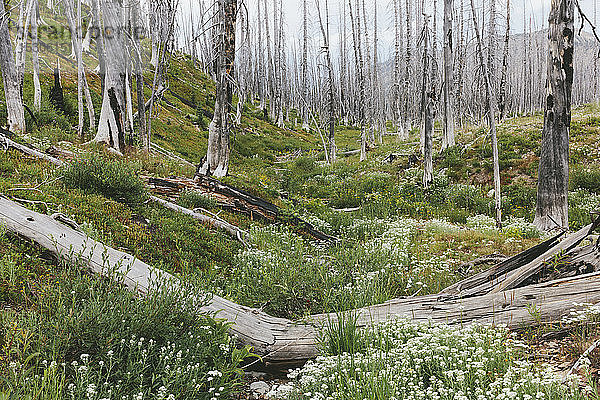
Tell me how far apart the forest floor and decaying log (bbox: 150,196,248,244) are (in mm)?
282

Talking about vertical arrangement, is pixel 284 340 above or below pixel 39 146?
below

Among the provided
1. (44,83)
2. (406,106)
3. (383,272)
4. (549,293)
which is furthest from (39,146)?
(406,106)

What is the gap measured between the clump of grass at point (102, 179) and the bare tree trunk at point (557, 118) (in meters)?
8.54

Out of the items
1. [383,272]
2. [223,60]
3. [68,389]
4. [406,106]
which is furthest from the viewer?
[406,106]

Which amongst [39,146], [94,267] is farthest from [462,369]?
[39,146]

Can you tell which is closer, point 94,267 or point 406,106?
point 94,267

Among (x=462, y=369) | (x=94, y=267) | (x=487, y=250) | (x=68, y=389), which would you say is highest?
(x=94, y=267)

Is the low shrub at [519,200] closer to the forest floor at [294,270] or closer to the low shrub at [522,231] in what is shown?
the forest floor at [294,270]

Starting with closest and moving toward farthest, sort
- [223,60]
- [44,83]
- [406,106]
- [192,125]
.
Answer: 1. [223,60]
2. [44,83]
3. [192,125]
4. [406,106]

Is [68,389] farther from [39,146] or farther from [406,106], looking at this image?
[406,106]

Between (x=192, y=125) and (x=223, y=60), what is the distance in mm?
16178

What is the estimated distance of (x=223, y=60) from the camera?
40.5 ft

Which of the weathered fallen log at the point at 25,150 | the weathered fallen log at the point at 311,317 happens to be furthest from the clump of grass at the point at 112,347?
the weathered fallen log at the point at 25,150

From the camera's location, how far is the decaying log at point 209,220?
7.97 m
